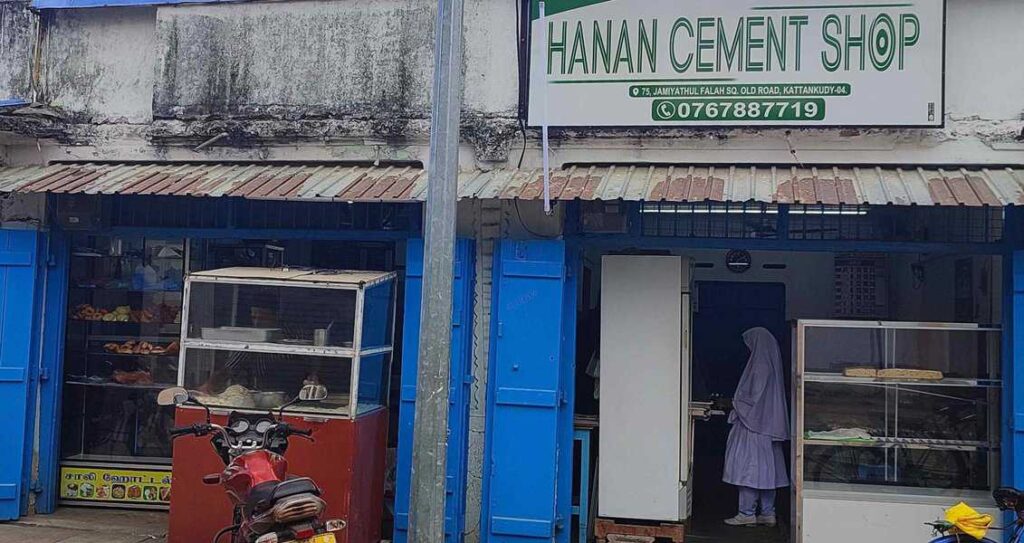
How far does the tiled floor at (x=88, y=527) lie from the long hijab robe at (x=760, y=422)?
4.84 metres

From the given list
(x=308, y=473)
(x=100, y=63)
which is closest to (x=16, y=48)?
(x=100, y=63)

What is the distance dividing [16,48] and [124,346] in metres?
2.76

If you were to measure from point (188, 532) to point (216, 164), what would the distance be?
2.93 metres

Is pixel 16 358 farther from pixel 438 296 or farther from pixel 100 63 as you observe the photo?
pixel 438 296

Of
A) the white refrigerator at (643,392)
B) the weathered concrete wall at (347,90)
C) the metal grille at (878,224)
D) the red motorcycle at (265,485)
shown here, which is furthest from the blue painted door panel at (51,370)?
the metal grille at (878,224)

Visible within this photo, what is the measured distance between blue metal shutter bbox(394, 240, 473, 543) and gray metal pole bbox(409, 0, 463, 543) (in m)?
1.86

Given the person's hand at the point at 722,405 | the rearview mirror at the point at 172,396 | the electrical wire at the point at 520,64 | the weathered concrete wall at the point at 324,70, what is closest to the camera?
the rearview mirror at the point at 172,396

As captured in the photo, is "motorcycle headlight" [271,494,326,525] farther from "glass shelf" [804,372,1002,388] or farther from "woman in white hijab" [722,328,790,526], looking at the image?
"woman in white hijab" [722,328,790,526]

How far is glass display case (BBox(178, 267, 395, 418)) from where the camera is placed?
666cm

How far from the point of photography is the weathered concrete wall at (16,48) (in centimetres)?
802

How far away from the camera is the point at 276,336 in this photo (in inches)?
267

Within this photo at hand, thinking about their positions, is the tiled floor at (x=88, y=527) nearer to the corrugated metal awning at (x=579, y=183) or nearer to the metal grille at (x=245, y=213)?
the metal grille at (x=245, y=213)

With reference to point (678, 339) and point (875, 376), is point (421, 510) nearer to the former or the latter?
point (678, 339)

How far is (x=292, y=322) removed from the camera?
6.80 meters
